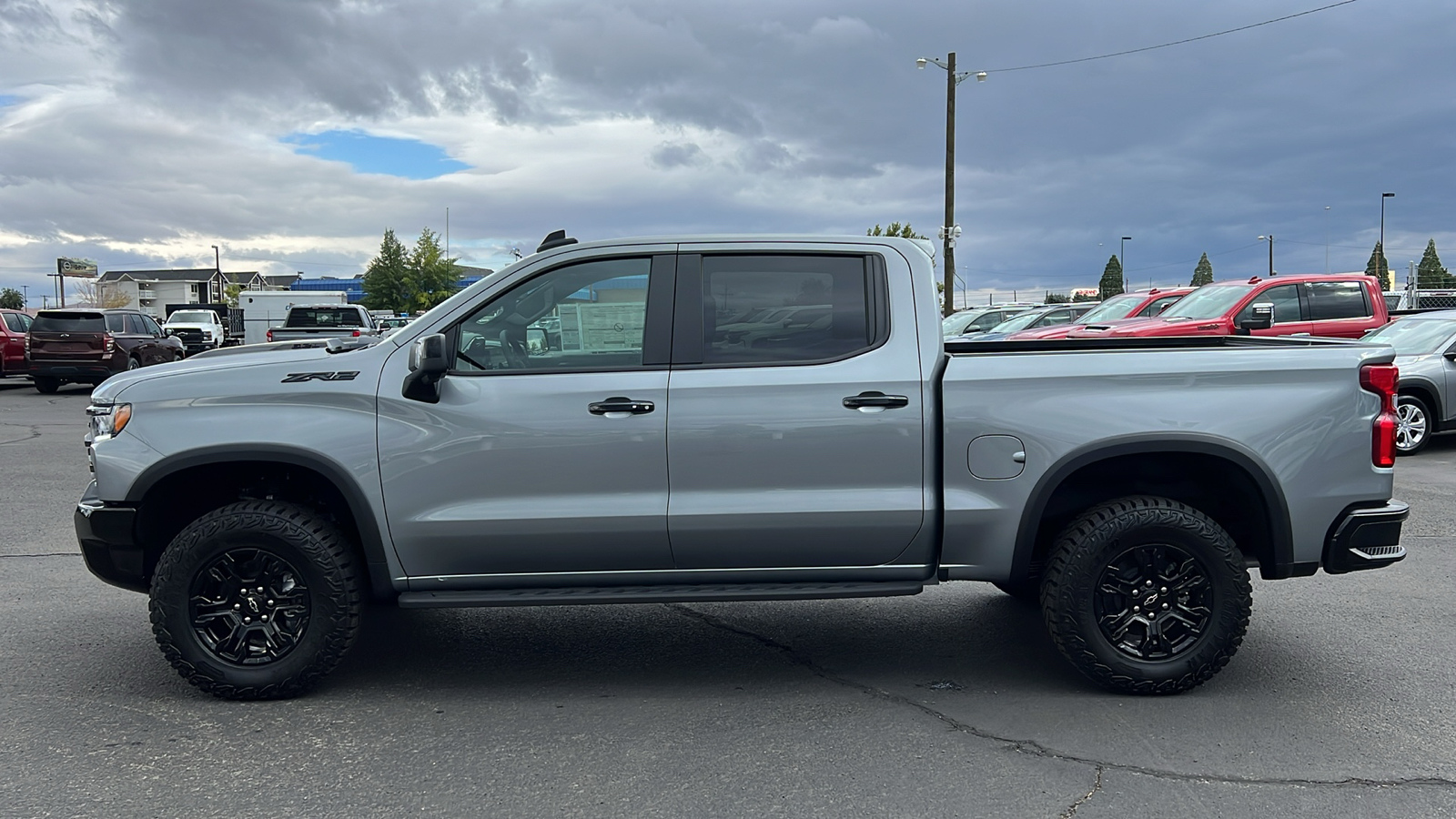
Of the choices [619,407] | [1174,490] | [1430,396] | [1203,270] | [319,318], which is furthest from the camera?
[1203,270]

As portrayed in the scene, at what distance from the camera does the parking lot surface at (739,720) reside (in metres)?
3.61

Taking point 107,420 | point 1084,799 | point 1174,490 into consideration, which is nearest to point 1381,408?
point 1174,490

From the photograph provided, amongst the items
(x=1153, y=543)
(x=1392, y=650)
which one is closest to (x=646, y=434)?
(x=1153, y=543)

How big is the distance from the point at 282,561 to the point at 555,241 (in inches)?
67.8

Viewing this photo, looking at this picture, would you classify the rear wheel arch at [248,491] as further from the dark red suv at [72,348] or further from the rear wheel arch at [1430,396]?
the dark red suv at [72,348]

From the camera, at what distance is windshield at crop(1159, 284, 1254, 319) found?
A: 15.6m

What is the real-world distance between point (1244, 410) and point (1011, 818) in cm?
203

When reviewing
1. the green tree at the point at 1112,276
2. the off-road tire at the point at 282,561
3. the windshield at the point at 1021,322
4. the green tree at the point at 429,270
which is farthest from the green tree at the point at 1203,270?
the off-road tire at the point at 282,561

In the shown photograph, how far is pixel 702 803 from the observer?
139 inches

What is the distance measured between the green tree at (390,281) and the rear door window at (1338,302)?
66064 mm

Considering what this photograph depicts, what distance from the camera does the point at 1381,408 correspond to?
4551mm

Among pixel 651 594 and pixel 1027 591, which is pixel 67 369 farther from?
pixel 1027 591

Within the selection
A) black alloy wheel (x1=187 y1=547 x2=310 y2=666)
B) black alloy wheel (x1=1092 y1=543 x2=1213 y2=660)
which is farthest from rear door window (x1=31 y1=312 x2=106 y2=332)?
black alloy wheel (x1=1092 y1=543 x2=1213 y2=660)

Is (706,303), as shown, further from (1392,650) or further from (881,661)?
(1392,650)
